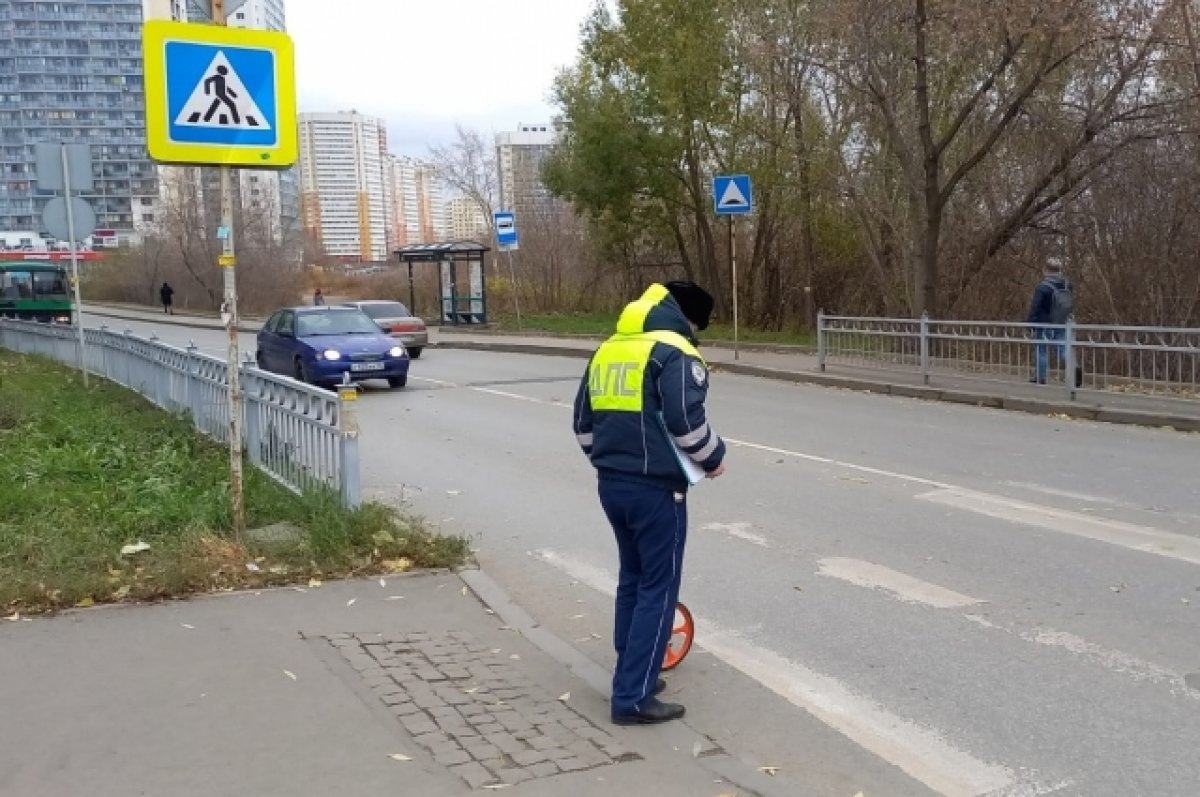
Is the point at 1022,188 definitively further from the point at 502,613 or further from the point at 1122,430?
the point at 502,613

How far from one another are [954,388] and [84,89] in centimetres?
9872

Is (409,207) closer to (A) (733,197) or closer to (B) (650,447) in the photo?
(A) (733,197)

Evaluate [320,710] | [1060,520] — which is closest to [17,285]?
[1060,520]

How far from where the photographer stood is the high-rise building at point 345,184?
80.8 meters

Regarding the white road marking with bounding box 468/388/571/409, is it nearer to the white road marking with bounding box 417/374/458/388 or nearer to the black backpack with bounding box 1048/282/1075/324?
the white road marking with bounding box 417/374/458/388

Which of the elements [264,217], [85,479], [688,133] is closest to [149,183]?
[264,217]

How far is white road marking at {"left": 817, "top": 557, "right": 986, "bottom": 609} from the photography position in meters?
6.02

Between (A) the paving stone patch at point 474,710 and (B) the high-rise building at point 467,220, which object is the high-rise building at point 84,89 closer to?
(B) the high-rise building at point 467,220

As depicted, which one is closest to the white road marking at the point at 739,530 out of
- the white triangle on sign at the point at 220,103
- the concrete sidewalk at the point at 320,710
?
the concrete sidewalk at the point at 320,710

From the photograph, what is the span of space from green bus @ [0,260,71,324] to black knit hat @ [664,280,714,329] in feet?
150

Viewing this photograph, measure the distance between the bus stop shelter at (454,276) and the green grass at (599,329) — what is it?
1.03 metres

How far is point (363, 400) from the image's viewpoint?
1711 centimetres

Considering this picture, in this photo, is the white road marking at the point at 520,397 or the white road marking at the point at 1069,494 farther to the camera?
the white road marking at the point at 520,397

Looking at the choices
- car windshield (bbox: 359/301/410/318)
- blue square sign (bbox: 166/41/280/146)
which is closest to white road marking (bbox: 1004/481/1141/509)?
blue square sign (bbox: 166/41/280/146)
